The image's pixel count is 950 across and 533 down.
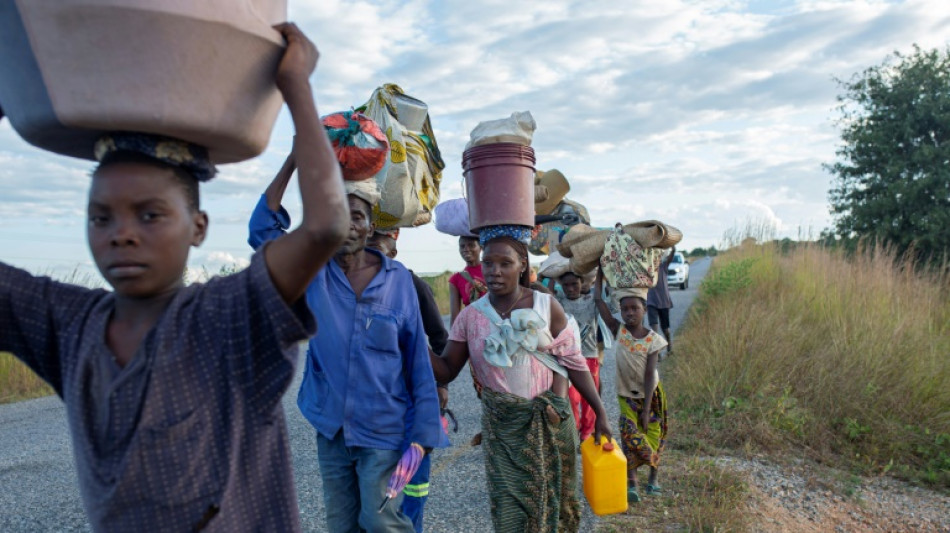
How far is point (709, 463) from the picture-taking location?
544 cm

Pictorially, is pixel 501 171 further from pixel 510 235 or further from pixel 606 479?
pixel 606 479

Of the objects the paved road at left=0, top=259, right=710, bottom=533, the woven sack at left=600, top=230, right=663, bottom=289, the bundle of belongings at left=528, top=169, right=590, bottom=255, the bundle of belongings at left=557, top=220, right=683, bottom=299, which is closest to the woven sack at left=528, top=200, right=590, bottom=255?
the bundle of belongings at left=528, top=169, right=590, bottom=255

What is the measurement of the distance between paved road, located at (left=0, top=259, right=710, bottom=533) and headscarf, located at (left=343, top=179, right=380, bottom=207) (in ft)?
7.15

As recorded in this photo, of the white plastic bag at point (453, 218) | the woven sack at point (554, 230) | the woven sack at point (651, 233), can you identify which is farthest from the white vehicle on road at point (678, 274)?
the white plastic bag at point (453, 218)

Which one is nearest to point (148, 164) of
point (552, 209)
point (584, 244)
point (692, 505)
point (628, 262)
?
point (692, 505)

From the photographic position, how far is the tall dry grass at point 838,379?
6.42 metres

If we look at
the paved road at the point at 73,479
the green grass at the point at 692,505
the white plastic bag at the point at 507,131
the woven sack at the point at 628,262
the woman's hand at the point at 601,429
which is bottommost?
the green grass at the point at 692,505

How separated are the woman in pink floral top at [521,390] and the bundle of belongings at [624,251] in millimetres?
1738

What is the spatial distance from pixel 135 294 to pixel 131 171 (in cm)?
26

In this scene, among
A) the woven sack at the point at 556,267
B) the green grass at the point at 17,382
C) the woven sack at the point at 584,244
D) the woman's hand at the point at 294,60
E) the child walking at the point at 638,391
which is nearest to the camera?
the woman's hand at the point at 294,60

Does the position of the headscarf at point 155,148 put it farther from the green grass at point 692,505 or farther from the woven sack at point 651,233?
the woven sack at point 651,233

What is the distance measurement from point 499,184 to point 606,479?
5.32 ft

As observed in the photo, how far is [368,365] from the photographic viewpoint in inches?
119

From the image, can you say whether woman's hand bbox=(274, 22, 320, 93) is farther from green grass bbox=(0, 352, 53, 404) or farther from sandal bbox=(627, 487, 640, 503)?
green grass bbox=(0, 352, 53, 404)
